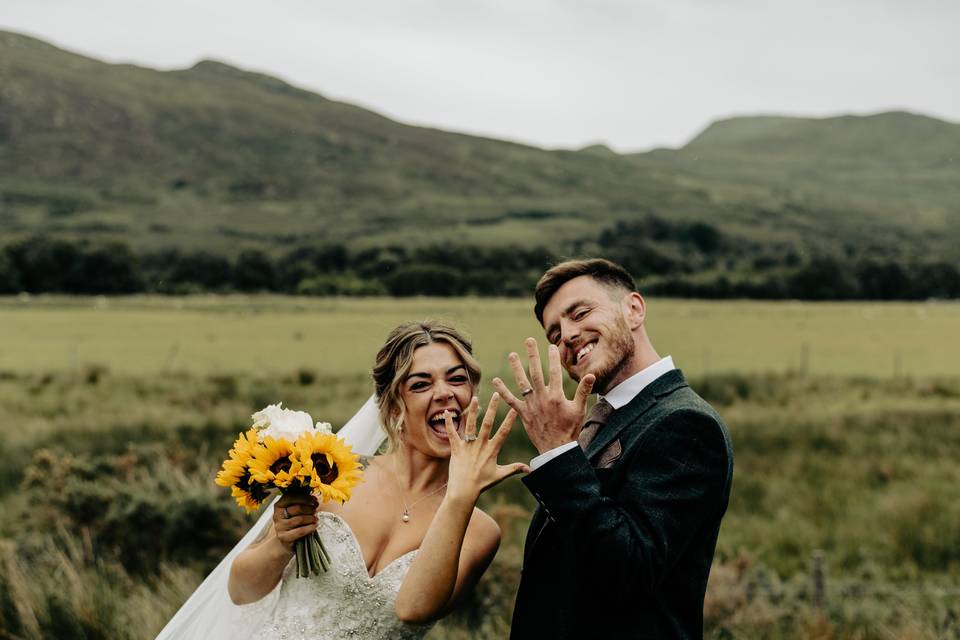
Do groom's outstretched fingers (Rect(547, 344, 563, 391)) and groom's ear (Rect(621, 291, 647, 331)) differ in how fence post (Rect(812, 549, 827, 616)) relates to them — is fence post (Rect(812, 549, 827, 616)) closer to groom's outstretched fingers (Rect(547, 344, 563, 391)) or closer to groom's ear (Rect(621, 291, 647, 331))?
groom's ear (Rect(621, 291, 647, 331))

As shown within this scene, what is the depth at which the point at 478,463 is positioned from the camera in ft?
9.82

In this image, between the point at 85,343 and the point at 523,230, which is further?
the point at 523,230

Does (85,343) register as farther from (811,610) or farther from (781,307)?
(781,307)

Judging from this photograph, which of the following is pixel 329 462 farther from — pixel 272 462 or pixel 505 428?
pixel 505 428

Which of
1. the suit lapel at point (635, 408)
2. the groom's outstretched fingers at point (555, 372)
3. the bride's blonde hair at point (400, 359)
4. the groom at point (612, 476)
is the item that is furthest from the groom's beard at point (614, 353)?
the bride's blonde hair at point (400, 359)

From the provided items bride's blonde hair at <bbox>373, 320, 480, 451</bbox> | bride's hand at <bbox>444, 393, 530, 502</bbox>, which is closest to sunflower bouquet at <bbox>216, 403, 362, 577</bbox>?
bride's hand at <bbox>444, 393, 530, 502</bbox>

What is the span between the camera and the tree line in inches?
2224

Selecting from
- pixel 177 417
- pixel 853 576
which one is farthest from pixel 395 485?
pixel 177 417

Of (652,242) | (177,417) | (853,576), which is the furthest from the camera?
(652,242)

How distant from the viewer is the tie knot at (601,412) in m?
3.17

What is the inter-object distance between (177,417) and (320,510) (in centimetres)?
1655

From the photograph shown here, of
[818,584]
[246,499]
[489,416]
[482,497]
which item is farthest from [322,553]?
[482,497]

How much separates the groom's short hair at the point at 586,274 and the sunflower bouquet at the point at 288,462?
96 centimetres

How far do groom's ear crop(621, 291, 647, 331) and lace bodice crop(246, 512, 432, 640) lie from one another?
1386mm
